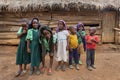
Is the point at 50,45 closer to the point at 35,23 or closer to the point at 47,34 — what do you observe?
the point at 47,34

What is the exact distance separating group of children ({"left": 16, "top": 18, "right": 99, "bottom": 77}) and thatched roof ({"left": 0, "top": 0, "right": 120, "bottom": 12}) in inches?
97.3

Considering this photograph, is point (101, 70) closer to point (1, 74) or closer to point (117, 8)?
point (1, 74)

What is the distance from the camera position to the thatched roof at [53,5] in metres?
9.09

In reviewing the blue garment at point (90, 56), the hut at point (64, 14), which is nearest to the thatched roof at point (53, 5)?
the hut at point (64, 14)

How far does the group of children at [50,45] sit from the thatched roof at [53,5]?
247cm

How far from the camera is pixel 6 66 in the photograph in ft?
24.6

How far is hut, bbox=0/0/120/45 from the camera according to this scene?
9133 millimetres

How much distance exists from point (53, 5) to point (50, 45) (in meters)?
3.11

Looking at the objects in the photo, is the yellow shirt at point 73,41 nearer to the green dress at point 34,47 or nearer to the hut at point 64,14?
the green dress at point 34,47

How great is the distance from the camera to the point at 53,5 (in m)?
9.11

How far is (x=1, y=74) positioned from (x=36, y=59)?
1290 mm

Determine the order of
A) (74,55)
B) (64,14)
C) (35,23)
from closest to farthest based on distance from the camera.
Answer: (35,23), (74,55), (64,14)

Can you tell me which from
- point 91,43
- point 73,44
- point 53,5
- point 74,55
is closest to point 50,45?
point 73,44

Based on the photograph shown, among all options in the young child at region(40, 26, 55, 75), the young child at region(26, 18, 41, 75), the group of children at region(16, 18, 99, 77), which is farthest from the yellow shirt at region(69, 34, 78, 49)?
the young child at region(26, 18, 41, 75)
